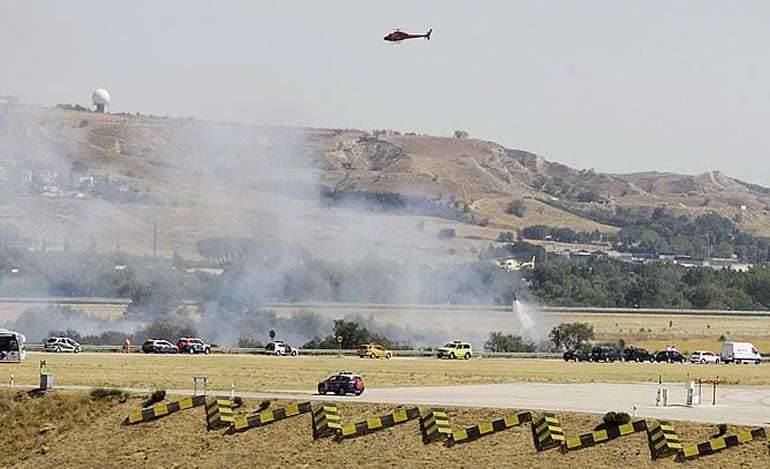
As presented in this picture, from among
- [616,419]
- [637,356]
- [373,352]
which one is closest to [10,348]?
[373,352]

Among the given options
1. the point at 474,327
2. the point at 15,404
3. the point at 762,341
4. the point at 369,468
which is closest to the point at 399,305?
the point at 474,327

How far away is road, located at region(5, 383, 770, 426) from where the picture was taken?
66062 millimetres

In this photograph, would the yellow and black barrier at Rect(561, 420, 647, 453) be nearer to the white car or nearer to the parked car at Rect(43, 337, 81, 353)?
the parked car at Rect(43, 337, 81, 353)

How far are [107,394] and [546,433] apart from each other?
2241 centimetres

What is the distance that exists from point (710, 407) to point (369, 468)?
17.9 metres

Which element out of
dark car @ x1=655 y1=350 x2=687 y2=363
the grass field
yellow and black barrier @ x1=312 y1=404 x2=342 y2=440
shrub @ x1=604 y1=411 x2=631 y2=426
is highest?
shrub @ x1=604 y1=411 x2=631 y2=426

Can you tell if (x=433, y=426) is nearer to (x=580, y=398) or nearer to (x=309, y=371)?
(x=580, y=398)

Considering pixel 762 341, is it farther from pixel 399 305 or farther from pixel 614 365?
pixel 614 365

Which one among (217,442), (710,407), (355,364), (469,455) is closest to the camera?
(469,455)

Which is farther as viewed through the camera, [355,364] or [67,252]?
[67,252]

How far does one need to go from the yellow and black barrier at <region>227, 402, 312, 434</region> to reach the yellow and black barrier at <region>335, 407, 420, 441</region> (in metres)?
3.01

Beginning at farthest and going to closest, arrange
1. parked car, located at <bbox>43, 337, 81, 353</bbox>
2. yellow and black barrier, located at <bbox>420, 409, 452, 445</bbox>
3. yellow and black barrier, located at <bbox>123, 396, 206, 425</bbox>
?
parked car, located at <bbox>43, 337, 81, 353</bbox> < yellow and black barrier, located at <bbox>123, 396, 206, 425</bbox> < yellow and black barrier, located at <bbox>420, 409, 452, 445</bbox>

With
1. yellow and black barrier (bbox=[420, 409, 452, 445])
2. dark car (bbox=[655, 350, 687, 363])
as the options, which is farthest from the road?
dark car (bbox=[655, 350, 687, 363])

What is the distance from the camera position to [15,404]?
240 feet
